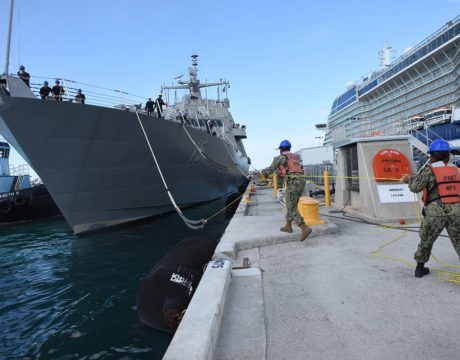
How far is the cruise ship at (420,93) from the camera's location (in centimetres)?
2384

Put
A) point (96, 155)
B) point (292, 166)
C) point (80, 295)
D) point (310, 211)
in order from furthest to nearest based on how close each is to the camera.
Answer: point (96, 155) < point (310, 211) < point (80, 295) < point (292, 166)

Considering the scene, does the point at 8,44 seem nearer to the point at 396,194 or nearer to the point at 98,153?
the point at 98,153

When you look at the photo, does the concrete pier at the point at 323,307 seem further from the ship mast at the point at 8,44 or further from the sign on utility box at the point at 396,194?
the ship mast at the point at 8,44

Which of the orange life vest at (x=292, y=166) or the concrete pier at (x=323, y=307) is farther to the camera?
the orange life vest at (x=292, y=166)

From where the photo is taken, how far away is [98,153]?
1016cm

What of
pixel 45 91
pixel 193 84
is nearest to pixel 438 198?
pixel 45 91

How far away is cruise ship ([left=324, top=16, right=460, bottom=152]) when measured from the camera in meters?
23.8

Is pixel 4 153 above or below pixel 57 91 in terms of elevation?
above

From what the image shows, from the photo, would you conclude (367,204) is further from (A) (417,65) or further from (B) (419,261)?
(A) (417,65)

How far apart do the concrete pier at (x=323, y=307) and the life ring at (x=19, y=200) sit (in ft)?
57.6

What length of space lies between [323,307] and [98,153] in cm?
911

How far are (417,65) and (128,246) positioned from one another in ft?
119

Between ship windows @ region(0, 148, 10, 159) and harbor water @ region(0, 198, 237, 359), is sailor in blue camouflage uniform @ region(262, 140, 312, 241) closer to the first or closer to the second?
harbor water @ region(0, 198, 237, 359)

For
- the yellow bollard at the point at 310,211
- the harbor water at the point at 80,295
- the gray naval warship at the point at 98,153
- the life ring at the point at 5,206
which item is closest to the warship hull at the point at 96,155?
the gray naval warship at the point at 98,153
